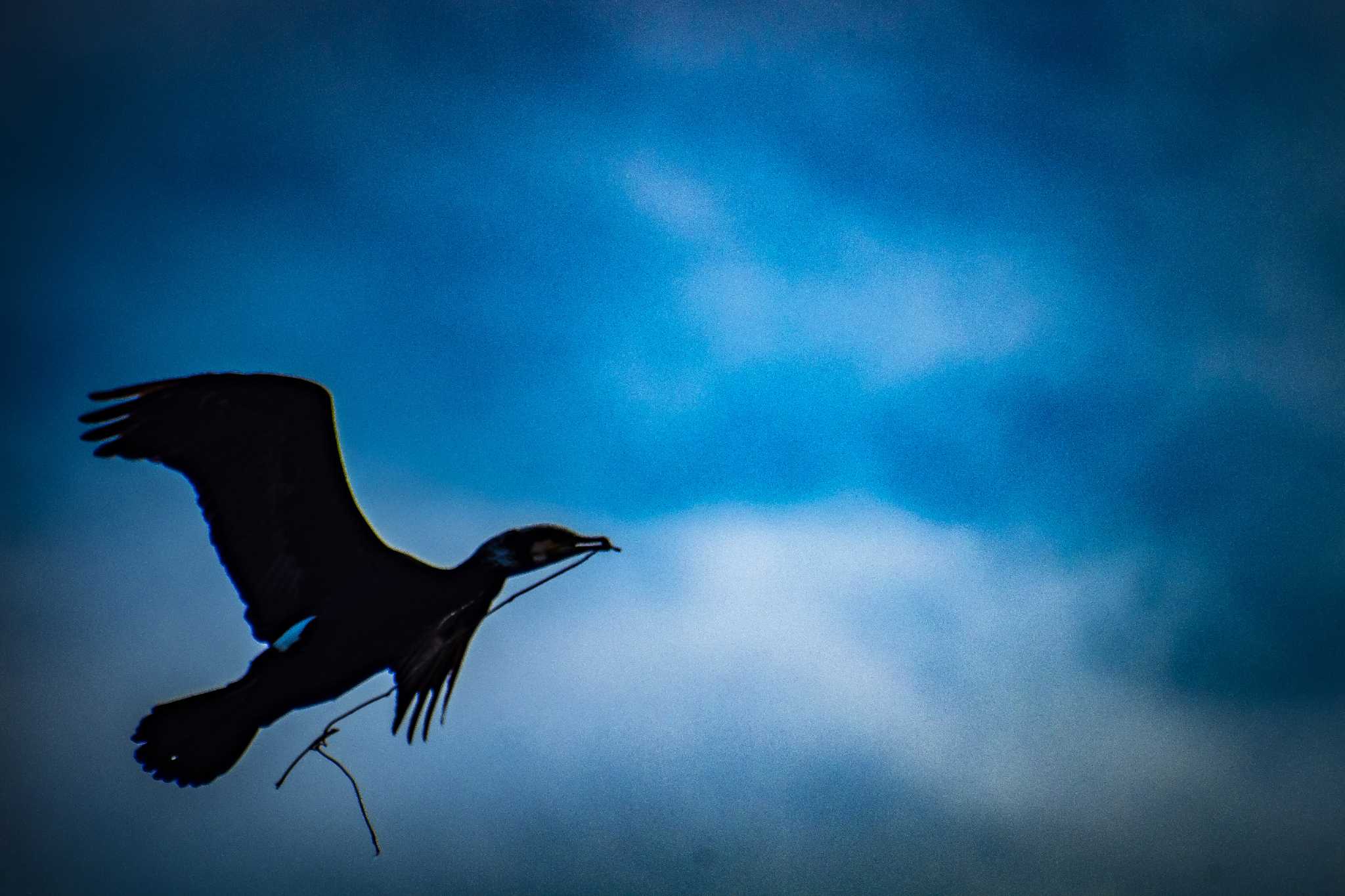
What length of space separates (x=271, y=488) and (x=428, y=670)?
1327mm

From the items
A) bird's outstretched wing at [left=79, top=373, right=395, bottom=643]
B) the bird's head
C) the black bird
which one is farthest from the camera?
bird's outstretched wing at [left=79, top=373, right=395, bottom=643]

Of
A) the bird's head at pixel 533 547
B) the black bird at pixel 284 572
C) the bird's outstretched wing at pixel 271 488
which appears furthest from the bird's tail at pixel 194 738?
the bird's head at pixel 533 547

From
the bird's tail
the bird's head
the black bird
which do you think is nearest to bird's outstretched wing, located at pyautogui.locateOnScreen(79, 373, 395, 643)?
the black bird

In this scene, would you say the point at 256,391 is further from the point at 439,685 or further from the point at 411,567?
the point at 439,685

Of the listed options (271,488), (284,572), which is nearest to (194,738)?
(284,572)

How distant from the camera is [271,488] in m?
4.83

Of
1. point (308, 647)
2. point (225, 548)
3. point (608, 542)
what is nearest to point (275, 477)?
point (225, 548)

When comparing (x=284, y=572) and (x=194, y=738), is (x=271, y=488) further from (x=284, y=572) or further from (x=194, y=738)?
(x=194, y=738)

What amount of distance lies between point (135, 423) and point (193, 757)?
175 cm

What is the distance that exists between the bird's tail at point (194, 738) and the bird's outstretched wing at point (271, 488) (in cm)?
42

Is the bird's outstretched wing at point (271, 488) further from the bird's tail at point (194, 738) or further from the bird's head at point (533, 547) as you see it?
the bird's head at point (533, 547)

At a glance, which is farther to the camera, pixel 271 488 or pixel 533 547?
pixel 271 488

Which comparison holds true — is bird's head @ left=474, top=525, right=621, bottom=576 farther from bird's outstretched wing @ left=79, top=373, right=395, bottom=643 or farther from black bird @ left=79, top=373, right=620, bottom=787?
bird's outstretched wing @ left=79, top=373, right=395, bottom=643

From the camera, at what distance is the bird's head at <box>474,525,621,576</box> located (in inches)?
154
